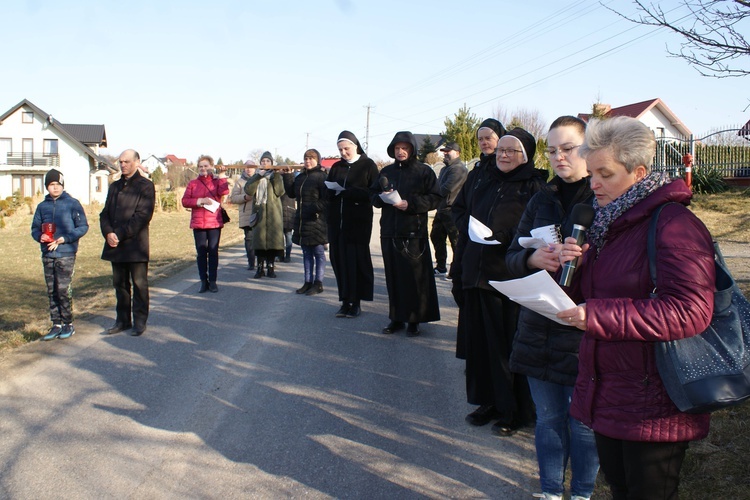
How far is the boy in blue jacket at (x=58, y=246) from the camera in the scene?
8117mm

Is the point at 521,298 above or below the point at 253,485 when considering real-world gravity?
above

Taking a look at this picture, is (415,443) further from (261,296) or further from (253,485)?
(261,296)

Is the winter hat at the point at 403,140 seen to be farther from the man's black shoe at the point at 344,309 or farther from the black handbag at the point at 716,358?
the black handbag at the point at 716,358

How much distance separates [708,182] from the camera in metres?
21.7

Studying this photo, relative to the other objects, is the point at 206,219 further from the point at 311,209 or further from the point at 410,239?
the point at 410,239

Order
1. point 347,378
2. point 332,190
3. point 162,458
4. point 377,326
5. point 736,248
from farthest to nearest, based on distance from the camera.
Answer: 1. point 736,248
2. point 332,190
3. point 377,326
4. point 347,378
5. point 162,458

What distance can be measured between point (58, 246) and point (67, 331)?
3.16ft

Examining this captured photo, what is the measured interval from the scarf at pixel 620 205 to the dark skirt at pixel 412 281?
16.5ft

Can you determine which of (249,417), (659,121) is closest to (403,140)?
(249,417)

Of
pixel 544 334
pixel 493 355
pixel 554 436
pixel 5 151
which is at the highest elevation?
pixel 5 151

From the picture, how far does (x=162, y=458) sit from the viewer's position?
4.73 meters

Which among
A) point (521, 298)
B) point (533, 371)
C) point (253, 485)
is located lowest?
point (253, 485)

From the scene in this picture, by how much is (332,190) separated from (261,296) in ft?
7.61

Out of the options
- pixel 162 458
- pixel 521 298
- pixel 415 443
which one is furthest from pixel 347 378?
pixel 521 298
